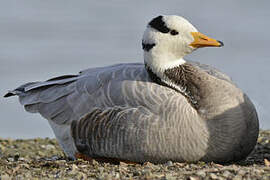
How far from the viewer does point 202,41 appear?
31.2 ft

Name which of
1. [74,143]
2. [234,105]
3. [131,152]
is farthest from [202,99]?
[74,143]

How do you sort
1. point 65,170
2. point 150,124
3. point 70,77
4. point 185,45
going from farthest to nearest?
1. point 70,77
2. point 185,45
3. point 150,124
4. point 65,170

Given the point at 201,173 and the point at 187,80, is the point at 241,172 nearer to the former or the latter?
the point at 201,173

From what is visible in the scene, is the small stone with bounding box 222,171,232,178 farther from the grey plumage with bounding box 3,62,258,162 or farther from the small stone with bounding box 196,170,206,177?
the grey plumage with bounding box 3,62,258,162

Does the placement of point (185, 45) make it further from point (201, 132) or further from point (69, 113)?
point (69, 113)

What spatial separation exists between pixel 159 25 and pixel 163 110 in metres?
1.77

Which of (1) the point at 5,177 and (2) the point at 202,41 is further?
(2) the point at 202,41

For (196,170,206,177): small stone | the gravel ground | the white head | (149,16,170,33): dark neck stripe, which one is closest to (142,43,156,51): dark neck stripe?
the white head

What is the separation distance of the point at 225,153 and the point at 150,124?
5.03 feet

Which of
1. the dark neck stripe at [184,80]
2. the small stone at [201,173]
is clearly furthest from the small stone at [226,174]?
the dark neck stripe at [184,80]

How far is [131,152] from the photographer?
9.23 meters

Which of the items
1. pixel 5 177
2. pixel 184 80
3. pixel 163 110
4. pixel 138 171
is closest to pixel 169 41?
pixel 184 80

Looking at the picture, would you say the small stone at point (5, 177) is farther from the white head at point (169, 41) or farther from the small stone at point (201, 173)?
the white head at point (169, 41)

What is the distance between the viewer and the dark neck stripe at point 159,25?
9.66 metres
